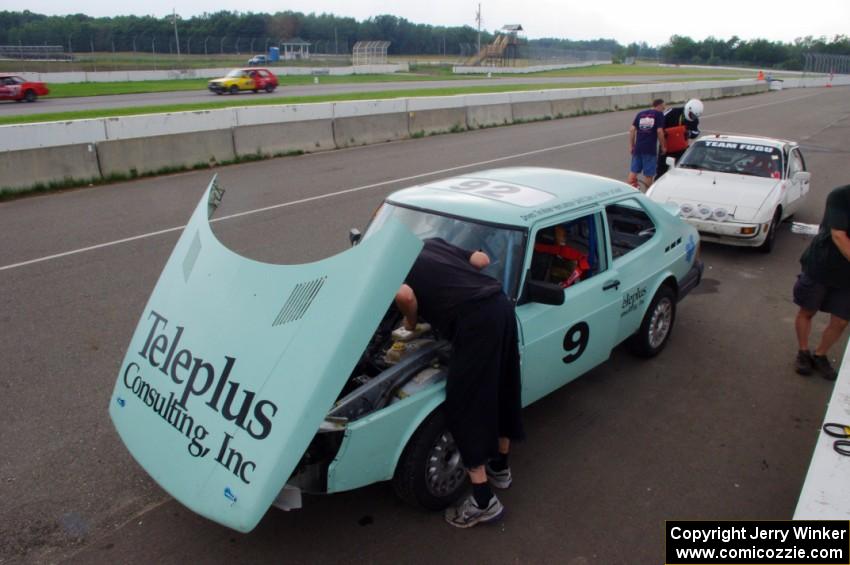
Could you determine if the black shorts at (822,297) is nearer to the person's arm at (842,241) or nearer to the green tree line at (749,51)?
the person's arm at (842,241)

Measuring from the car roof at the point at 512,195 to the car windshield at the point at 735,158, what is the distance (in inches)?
202

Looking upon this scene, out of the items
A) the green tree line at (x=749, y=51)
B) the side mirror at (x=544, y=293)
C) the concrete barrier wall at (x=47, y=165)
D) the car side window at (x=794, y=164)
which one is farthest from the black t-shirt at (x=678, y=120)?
the green tree line at (x=749, y=51)

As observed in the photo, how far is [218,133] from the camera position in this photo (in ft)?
48.1

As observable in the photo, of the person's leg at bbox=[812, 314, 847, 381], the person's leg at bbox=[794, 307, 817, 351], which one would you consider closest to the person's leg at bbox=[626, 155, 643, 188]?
the person's leg at bbox=[794, 307, 817, 351]

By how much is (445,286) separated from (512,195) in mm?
1499

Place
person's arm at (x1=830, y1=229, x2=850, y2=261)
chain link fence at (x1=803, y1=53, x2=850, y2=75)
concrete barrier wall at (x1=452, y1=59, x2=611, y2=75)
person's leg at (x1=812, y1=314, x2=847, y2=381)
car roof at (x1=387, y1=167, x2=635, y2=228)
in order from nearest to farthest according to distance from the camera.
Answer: car roof at (x1=387, y1=167, x2=635, y2=228) → person's arm at (x1=830, y1=229, x2=850, y2=261) → person's leg at (x1=812, y1=314, x2=847, y2=381) → concrete barrier wall at (x1=452, y1=59, x2=611, y2=75) → chain link fence at (x1=803, y1=53, x2=850, y2=75)

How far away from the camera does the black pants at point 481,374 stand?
3314 mm

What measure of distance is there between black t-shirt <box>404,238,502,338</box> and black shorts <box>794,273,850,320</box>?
10.8 ft

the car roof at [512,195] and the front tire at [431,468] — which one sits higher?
the car roof at [512,195]

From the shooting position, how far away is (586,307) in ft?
14.9

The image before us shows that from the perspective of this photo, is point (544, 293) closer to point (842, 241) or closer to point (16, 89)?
point (842, 241)

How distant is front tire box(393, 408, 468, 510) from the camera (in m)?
3.49

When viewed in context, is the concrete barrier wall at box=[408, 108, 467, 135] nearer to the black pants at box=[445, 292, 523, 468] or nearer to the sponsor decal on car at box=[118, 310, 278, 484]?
the sponsor decal on car at box=[118, 310, 278, 484]

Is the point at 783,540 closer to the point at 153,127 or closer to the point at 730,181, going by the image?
the point at 730,181
